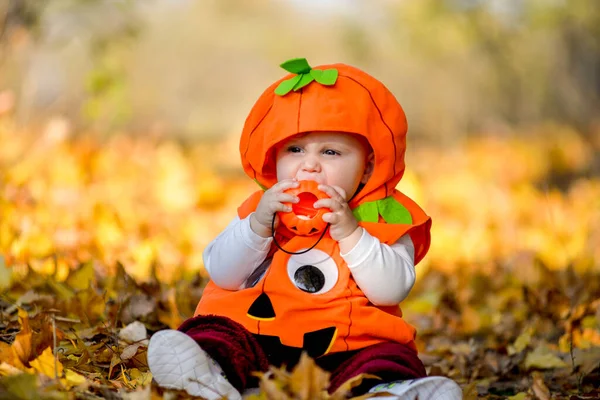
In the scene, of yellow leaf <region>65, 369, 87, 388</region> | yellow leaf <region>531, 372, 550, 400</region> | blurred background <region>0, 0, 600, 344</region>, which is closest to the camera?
yellow leaf <region>65, 369, 87, 388</region>

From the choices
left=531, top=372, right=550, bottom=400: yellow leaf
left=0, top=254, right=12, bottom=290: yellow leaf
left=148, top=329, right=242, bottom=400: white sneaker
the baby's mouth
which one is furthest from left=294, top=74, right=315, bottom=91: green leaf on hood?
left=0, top=254, right=12, bottom=290: yellow leaf

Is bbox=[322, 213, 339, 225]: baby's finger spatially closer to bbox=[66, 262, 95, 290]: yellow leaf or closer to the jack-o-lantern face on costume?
the jack-o-lantern face on costume

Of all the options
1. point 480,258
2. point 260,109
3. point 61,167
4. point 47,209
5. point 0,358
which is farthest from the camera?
point 61,167

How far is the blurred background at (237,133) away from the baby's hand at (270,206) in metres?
1.32

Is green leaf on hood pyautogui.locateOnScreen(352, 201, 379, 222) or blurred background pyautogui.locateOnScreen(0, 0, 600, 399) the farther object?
blurred background pyautogui.locateOnScreen(0, 0, 600, 399)

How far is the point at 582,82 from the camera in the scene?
33.0 feet

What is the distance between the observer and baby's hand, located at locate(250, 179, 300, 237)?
7.42 feet

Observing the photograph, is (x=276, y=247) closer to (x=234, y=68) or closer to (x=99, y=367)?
(x=99, y=367)

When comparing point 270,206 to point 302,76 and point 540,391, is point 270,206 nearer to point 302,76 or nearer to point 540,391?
point 302,76

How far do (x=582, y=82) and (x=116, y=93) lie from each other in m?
6.12

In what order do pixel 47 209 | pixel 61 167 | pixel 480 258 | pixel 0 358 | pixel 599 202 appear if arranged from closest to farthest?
1. pixel 0 358
2. pixel 47 209
3. pixel 480 258
4. pixel 61 167
5. pixel 599 202

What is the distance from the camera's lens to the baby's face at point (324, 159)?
2.36 m

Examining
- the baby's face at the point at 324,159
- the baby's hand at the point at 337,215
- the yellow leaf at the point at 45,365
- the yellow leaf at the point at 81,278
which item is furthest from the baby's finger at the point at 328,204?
the yellow leaf at the point at 81,278

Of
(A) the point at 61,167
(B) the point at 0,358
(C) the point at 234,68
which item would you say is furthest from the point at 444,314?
(C) the point at 234,68
